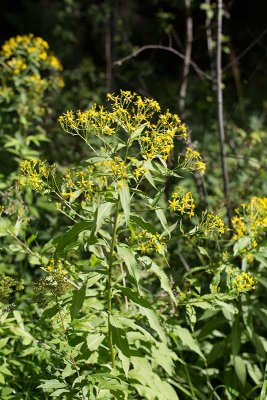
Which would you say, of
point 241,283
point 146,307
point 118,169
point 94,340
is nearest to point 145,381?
point 94,340

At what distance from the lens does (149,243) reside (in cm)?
225

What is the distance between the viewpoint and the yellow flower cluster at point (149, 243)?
2.19 m

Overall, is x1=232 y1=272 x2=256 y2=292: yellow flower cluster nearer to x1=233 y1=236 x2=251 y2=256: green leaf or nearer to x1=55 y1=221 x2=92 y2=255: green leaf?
x1=233 y1=236 x2=251 y2=256: green leaf

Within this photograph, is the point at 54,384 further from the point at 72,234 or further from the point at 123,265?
the point at 123,265

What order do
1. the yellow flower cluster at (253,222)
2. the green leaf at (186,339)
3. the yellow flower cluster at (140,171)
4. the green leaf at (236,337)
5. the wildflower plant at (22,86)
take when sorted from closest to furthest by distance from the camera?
1. the yellow flower cluster at (140,171)
2. the yellow flower cluster at (253,222)
3. the green leaf at (186,339)
4. the green leaf at (236,337)
5. the wildflower plant at (22,86)

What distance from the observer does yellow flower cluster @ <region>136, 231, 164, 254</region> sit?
2.19 meters

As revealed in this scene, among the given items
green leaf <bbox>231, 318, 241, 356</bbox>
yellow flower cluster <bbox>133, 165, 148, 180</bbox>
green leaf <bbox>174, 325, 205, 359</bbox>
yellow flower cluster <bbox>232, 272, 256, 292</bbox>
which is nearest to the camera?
yellow flower cluster <bbox>133, 165, 148, 180</bbox>

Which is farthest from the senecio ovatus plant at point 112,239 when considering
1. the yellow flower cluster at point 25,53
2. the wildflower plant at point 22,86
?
the yellow flower cluster at point 25,53

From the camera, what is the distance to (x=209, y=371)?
10.4ft

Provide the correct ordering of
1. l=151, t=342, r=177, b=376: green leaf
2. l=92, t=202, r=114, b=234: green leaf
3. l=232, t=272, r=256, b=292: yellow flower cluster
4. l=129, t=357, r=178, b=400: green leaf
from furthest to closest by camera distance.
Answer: l=151, t=342, r=177, b=376: green leaf < l=129, t=357, r=178, b=400: green leaf < l=232, t=272, r=256, b=292: yellow flower cluster < l=92, t=202, r=114, b=234: green leaf

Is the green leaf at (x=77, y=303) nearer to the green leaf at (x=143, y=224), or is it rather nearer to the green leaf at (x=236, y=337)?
the green leaf at (x=143, y=224)

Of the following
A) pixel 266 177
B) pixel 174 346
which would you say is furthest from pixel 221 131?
pixel 174 346

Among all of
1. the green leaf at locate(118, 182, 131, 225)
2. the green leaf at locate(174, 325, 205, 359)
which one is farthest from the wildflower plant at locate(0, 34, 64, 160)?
the green leaf at locate(118, 182, 131, 225)

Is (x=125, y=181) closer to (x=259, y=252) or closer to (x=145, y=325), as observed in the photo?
(x=259, y=252)
